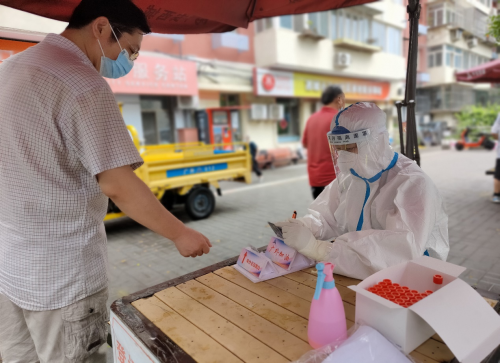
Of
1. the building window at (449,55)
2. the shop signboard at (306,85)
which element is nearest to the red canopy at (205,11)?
the shop signboard at (306,85)

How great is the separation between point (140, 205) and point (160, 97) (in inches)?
417

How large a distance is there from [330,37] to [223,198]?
1007cm

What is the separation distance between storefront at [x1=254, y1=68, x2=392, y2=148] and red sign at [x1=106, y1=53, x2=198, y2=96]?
111 inches

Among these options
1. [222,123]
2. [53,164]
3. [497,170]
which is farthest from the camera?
[222,123]

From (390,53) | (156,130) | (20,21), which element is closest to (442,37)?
(390,53)

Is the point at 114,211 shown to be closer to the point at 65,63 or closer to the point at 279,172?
the point at 65,63

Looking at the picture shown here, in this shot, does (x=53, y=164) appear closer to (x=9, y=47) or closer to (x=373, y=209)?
(x=9, y=47)

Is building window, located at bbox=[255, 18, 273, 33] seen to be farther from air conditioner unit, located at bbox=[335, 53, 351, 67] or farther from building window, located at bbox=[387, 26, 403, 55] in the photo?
building window, located at bbox=[387, 26, 403, 55]

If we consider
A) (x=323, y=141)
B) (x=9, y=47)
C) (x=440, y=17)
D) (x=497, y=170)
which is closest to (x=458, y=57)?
(x=440, y=17)

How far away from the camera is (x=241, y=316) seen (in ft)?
4.41

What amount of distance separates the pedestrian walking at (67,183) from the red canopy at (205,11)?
0.88 m

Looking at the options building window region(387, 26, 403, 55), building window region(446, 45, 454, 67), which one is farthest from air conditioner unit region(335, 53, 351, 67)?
building window region(446, 45, 454, 67)

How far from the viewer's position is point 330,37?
47.3ft

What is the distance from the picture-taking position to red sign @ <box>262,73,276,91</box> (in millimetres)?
12875
